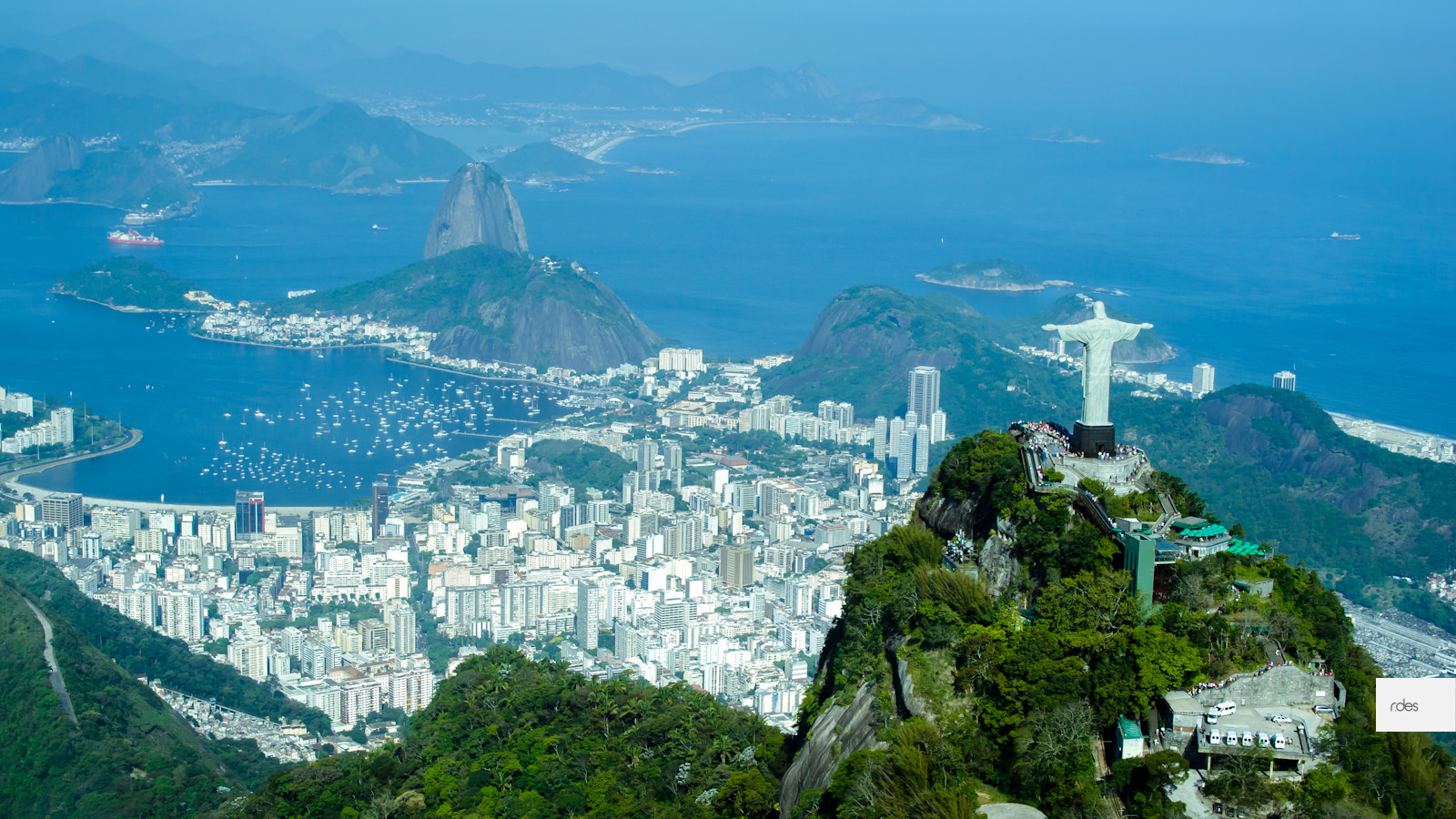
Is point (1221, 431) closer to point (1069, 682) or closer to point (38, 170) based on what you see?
point (1069, 682)

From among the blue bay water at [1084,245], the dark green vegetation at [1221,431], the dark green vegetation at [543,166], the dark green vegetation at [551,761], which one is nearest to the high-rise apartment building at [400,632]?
the dark green vegetation at [551,761]

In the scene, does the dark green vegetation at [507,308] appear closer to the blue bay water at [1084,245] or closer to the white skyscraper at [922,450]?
the blue bay water at [1084,245]

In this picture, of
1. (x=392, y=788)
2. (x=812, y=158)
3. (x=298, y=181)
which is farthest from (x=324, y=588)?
(x=812, y=158)

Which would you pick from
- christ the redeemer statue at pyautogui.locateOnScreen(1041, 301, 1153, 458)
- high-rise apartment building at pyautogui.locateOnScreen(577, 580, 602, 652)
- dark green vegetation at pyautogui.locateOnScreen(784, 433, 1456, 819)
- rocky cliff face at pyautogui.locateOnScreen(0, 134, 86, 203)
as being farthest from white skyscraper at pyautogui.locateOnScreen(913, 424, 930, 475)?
rocky cliff face at pyautogui.locateOnScreen(0, 134, 86, 203)

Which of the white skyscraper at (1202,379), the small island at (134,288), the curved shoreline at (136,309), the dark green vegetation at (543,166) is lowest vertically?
the white skyscraper at (1202,379)

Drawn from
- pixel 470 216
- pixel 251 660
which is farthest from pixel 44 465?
pixel 470 216
